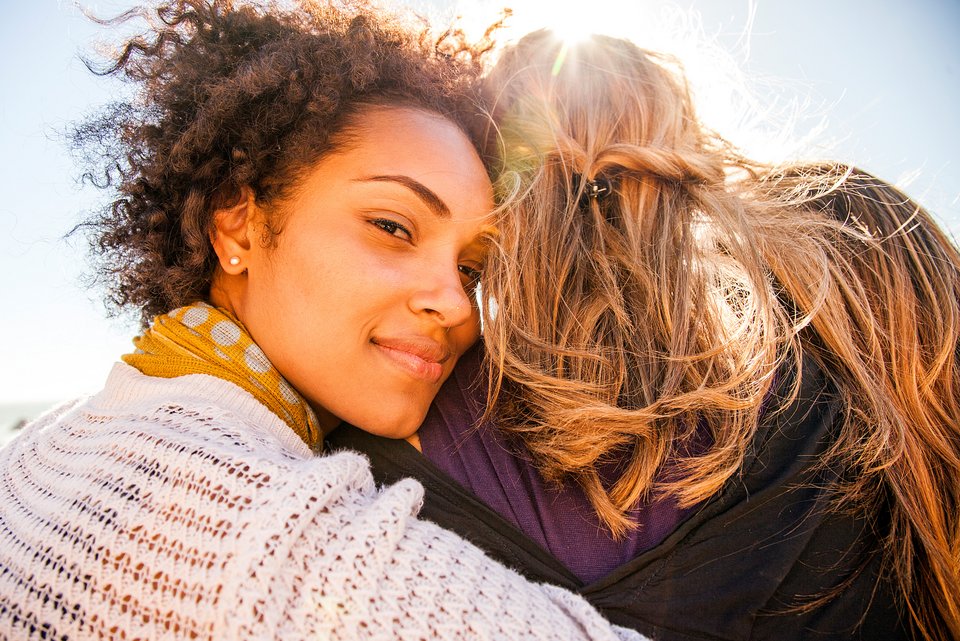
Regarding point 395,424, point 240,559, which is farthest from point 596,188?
point 240,559

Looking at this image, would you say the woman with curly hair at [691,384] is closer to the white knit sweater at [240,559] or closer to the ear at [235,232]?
the white knit sweater at [240,559]

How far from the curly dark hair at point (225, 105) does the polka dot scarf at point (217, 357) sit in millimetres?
358

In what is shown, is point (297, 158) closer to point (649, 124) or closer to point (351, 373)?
point (351, 373)

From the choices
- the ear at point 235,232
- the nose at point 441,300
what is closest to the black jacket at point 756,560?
the nose at point 441,300

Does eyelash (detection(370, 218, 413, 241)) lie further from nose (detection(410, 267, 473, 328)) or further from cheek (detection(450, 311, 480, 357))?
cheek (detection(450, 311, 480, 357))

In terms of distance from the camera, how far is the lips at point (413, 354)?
1.88 m

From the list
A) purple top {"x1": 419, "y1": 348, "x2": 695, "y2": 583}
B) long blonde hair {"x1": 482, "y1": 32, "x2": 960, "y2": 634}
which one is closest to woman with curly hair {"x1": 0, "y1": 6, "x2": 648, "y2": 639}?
purple top {"x1": 419, "y1": 348, "x2": 695, "y2": 583}

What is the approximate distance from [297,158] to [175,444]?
1033 mm

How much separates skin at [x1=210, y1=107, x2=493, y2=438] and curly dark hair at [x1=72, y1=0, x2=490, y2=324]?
0.19 metres

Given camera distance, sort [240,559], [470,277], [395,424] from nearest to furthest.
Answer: [240,559], [395,424], [470,277]

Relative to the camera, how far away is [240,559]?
114 cm

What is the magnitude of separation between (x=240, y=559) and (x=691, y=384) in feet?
3.98

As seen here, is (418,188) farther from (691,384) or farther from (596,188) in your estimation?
(691,384)

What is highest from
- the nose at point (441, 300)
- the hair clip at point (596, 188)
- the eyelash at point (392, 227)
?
the hair clip at point (596, 188)
